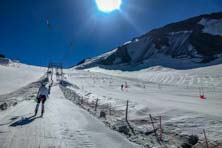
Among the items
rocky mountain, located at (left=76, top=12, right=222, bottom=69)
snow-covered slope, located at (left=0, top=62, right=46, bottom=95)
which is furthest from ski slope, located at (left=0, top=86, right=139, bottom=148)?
rocky mountain, located at (left=76, top=12, right=222, bottom=69)

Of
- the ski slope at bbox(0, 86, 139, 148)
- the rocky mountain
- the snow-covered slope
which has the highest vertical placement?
the rocky mountain

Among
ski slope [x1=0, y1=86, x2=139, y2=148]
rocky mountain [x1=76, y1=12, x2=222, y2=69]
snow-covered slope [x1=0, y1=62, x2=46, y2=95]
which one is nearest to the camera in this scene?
ski slope [x1=0, y1=86, x2=139, y2=148]

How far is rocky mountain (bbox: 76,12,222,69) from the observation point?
136m

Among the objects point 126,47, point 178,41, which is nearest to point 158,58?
point 178,41

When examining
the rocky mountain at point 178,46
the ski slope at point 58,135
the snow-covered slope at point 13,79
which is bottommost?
the ski slope at point 58,135

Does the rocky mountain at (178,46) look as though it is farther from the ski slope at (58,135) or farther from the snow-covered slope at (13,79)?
the ski slope at (58,135)

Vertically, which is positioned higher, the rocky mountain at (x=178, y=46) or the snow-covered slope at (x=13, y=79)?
the rocky mountain at (x=178, y=46)

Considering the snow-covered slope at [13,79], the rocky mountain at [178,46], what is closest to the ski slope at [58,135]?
the snow-covered slope at [13,79]

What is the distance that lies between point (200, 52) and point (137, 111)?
13309cm

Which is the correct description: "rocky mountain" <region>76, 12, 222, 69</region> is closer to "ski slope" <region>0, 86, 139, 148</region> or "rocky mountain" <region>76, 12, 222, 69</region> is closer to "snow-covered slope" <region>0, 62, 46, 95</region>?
"snow-covered slope" <region>0, 62, 46, 95</region>

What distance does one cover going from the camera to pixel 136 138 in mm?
9586

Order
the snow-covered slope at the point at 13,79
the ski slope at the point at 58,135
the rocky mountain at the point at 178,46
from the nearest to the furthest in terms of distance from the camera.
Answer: the ski slope at the point at 58,135, the snow-covered slope at the point at 13,79, the rocky mountain at the point at 178,46

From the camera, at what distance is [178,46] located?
516 ft

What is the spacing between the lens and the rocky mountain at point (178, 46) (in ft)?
448
